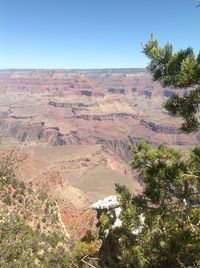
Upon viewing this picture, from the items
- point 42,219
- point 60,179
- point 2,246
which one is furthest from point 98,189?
point 2,246

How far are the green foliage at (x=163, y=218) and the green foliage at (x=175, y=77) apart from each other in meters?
1.22

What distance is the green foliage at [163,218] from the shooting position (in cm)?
891

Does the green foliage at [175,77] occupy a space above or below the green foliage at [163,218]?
above

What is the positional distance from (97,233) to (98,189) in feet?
406

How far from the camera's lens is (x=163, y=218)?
10398mm

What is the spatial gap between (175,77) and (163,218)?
372 centimetres

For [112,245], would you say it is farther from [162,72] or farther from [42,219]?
[42,219]

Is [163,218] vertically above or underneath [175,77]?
underneath

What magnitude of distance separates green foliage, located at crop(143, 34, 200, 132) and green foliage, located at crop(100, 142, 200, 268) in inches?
48.0

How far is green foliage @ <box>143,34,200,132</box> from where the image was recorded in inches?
351

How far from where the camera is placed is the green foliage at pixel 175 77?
892 centimetres

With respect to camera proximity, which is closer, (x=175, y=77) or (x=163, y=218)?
(x=175, y=77)

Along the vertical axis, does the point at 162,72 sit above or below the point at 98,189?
above

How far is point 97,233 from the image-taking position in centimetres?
1244
